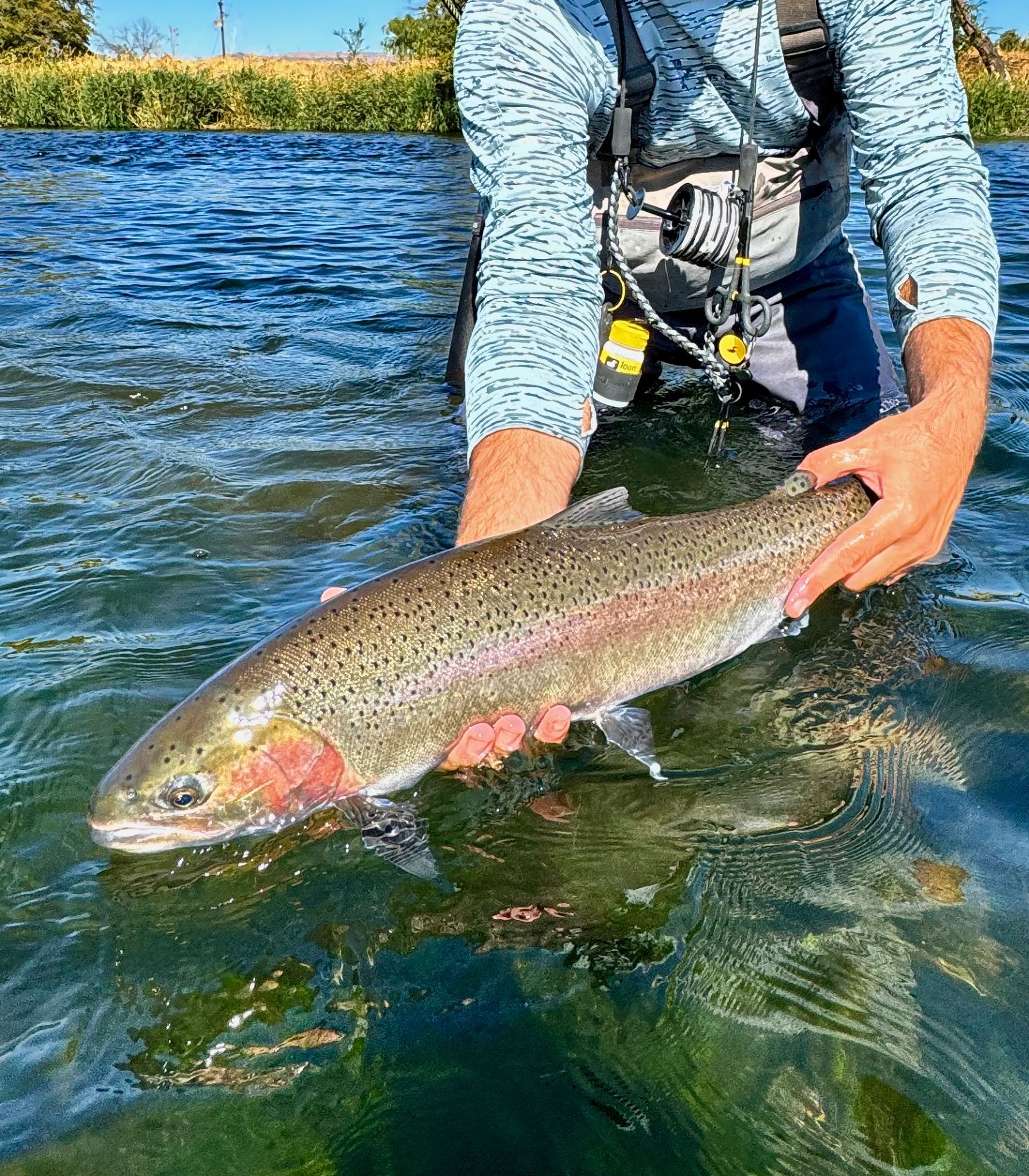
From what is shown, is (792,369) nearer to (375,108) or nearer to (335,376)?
(335,376)

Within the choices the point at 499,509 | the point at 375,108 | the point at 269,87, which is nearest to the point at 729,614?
the point at 499,509

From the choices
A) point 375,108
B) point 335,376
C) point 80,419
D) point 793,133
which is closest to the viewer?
point 793,133

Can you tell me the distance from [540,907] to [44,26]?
66165 millimetres

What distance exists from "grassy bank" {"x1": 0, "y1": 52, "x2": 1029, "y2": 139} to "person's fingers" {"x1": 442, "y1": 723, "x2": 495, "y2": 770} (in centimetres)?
3146

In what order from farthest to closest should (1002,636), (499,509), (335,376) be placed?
(335,376) → (1002,636) → (499,509)

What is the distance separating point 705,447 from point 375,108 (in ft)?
102

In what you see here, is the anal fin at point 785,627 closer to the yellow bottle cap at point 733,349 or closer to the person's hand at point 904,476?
the person's hand at point 904,476

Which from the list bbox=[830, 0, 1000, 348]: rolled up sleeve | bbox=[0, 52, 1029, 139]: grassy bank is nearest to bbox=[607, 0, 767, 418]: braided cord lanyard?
bbox=[830, 0, 1000, 348]: rolled up sleeve

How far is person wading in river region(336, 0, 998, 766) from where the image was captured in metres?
2.92

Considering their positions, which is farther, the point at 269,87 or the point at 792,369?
the point at 269,87

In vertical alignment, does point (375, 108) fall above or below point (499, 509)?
above

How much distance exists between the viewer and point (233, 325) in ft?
26.3

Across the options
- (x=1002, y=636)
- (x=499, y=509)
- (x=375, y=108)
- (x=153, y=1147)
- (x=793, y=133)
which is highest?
(x=375, y=108)

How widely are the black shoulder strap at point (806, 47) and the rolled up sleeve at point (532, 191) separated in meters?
0.72
